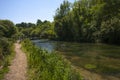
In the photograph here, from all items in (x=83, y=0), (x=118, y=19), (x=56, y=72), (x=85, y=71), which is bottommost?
(x=85, y=71)

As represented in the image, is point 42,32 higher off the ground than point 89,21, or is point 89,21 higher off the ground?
point 89,21

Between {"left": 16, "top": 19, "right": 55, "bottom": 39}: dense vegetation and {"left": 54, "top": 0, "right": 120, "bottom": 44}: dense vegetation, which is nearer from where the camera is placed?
{"left": 54, "top": 0, "right": 120, "bottom": 44}: dense vegetation

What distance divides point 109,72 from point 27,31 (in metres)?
130

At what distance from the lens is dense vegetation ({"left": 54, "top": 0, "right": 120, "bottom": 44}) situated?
150 ft

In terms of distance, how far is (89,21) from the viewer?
73.9 metres

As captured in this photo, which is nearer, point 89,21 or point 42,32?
point 89,21

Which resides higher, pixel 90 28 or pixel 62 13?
pixel 62 13

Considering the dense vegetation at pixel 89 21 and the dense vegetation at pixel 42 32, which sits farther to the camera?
the dense vegetation at pixel 42 32

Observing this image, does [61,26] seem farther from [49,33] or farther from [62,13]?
[49,33]

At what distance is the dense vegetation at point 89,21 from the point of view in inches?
1802

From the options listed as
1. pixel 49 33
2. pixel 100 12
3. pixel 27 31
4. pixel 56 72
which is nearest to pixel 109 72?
pixel 56 72

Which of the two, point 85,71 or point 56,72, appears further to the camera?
point 85,71

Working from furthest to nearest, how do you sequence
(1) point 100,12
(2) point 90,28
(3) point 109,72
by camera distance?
1. (2) point 90,28
2. (1) point 100,12
3. (3) point 109,72

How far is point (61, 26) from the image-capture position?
8250 centimetres
